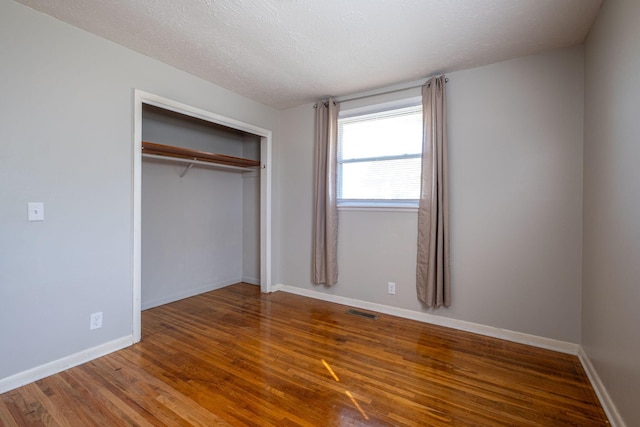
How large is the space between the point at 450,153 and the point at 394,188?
2.20 feet

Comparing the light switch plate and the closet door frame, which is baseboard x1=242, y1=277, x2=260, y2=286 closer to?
the closet door frame

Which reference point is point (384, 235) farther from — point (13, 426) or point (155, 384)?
point (13, 426)

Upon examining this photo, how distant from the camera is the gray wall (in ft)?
4.65

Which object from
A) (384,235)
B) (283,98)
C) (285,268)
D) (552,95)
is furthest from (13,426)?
(552,95)

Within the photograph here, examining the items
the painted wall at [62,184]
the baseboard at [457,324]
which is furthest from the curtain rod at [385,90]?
the baseboard at [457,324]

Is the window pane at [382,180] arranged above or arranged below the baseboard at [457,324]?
above

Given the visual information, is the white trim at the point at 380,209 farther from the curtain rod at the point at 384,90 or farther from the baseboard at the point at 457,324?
the curtain rod at the point at 384,90

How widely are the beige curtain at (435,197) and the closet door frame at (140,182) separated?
2036mm

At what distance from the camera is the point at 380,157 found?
11.0ft

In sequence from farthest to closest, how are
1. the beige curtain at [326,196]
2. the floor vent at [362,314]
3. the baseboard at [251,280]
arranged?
the baseboard at [251,280] < the beige curtain at [326,196] < the floor vent at [362,314]

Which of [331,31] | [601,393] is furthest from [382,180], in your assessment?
[601,393]

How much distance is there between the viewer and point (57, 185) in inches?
82.9

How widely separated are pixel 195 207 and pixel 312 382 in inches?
109

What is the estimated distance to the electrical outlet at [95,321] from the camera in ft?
7.54
